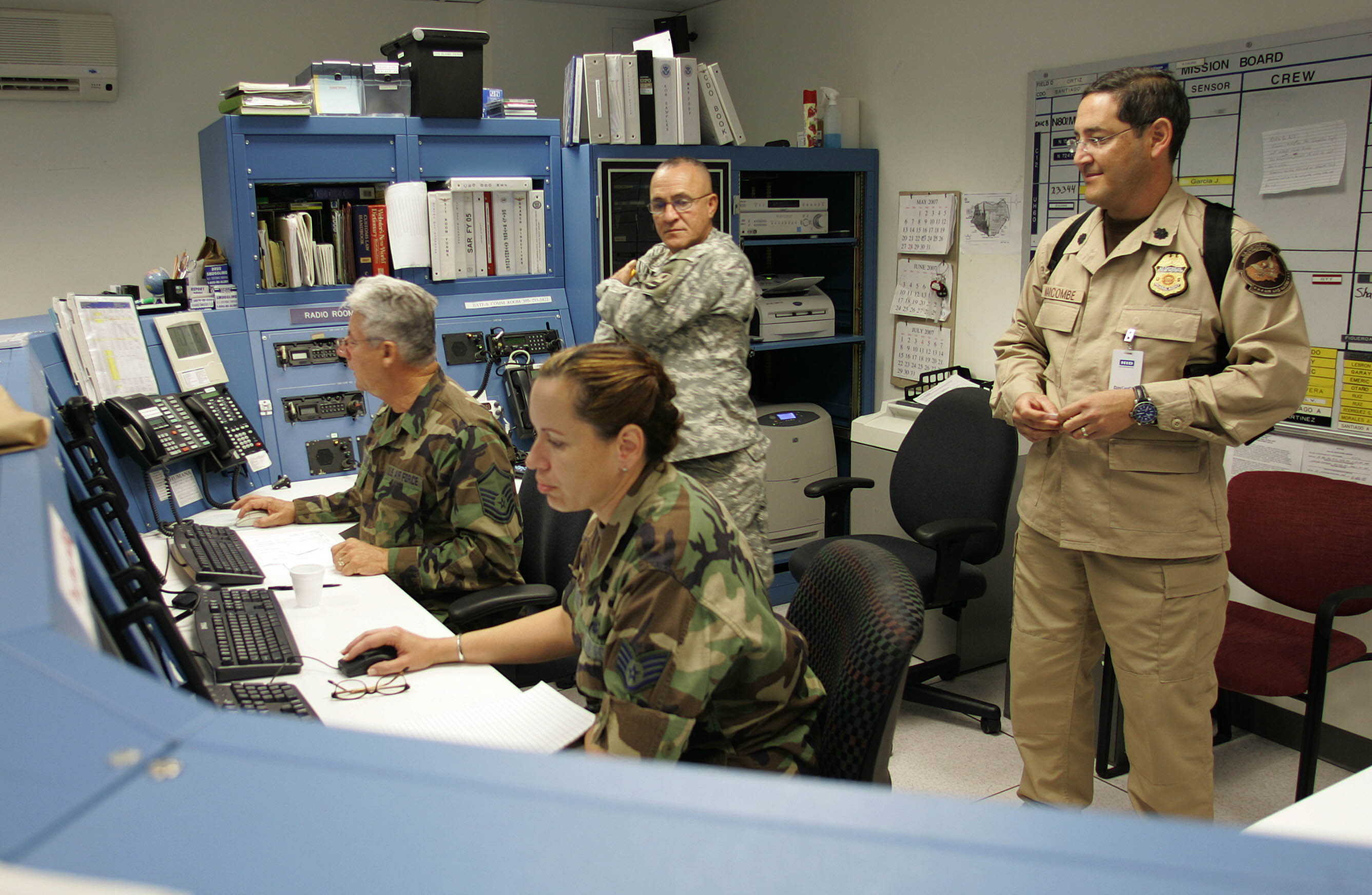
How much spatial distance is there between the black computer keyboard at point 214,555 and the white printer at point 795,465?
6.79 feet

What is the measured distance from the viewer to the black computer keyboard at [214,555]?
2115 millimetres

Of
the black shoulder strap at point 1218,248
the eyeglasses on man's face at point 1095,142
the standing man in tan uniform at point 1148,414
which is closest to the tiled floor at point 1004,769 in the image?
the standing man in tan uniform at point 1148,414

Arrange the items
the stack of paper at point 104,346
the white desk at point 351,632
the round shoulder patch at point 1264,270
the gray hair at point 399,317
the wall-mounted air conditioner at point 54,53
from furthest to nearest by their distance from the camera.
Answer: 1. the wall-mounted air conditioner at point 54,53
2. the stack of paper at point 104,346
3. the gray hair at point 399,317
4. the round shoulder patch at point 1264,270
5. the white desk at point 351,632

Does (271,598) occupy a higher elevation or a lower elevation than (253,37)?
lower

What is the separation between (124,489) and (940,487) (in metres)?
2.21

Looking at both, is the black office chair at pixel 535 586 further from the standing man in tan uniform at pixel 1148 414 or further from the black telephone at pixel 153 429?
the standing man in tan uniform at pixel 1148 414

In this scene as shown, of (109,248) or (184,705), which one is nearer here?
(184,705)

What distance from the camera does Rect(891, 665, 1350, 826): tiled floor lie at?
8.27 ft

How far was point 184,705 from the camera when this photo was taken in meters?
0.58

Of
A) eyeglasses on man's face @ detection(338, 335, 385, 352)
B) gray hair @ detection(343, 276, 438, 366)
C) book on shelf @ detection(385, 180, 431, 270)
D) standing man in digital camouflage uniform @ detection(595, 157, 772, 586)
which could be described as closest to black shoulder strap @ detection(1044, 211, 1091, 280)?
standing man in digital camouflage uniform @ detection(595, 157, 772, 586)

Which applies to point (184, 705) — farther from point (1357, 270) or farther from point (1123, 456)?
point (1357, 270)

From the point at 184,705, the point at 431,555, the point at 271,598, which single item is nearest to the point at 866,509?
the point at 431,555

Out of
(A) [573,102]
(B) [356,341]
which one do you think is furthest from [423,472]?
(A) [573,102]

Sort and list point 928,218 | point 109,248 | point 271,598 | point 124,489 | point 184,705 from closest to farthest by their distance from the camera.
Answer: point 184,705, point 271,598, point 124,489, point 928,218, point 109,248
